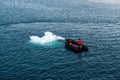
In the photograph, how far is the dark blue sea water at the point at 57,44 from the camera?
54.6 meters

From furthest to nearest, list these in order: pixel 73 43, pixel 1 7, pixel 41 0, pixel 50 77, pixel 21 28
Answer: pixel 41 0 → pixel 1 7 → pixel 21 28 → pixel 73 43 → pixel 50 77

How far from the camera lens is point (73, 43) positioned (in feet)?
236

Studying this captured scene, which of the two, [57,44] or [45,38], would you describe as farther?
[45,38]

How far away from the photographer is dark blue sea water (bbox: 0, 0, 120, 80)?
179 ft

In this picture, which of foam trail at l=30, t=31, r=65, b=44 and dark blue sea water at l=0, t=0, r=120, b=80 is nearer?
dark blue sea water at l=0, t=0, r=120, b=80

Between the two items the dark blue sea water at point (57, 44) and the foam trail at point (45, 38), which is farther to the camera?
the foam trail at point (45, 38)

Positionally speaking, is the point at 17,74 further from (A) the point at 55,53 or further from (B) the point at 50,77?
(A) the point at 55,53

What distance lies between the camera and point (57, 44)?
239ft

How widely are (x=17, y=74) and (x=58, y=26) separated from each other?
4248 centimetres

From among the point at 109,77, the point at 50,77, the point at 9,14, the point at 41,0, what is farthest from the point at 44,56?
the point at 41,0

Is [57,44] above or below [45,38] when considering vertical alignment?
below

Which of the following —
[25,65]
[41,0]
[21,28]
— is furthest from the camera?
[41,0]

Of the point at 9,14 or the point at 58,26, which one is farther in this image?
the point at 9,14

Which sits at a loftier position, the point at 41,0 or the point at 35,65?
the point at 41,0
